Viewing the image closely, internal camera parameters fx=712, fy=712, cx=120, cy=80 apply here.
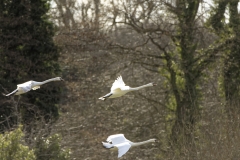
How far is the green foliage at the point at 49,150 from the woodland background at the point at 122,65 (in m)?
3.21

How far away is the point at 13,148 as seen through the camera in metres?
15.1

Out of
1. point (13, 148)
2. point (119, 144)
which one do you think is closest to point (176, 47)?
point (13, 148)

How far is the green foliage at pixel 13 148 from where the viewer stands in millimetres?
14984

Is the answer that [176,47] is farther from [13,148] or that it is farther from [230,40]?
[13,148]

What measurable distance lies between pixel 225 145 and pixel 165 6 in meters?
8.25

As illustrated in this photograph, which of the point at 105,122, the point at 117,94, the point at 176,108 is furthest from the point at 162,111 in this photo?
the point at 117,94

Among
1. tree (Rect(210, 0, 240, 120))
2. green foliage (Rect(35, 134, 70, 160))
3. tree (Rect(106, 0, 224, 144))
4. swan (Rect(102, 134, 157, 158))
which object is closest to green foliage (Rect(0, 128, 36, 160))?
green foliage (Rect(35, 134, 70, 160))

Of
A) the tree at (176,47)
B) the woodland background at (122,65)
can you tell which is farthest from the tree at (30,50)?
the tree at (176,47)

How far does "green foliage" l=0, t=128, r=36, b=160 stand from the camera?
15.0 m

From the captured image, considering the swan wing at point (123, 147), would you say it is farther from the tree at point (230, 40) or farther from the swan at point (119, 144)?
the tree at point (230, 40)

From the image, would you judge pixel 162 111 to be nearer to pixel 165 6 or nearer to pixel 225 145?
pixel 165 6

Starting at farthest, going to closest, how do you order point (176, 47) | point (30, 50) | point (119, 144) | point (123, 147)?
point (176, 47)
point (30, 50)
point (119, 144)
point (123, 147)

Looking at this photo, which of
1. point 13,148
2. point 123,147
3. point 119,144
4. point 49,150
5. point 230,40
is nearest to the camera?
point 123,147

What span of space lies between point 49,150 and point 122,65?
9066 mm
